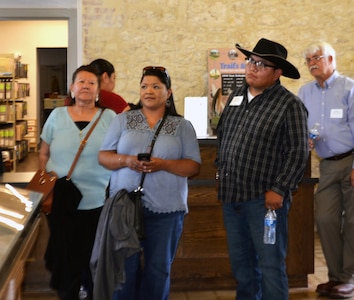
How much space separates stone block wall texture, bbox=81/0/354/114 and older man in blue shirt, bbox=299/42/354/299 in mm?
2128

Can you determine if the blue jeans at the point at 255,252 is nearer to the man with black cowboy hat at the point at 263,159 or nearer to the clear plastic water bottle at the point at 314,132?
the man with black cowboy hat at the point at 263,159

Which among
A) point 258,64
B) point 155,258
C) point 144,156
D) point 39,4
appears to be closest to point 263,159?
point 258,64

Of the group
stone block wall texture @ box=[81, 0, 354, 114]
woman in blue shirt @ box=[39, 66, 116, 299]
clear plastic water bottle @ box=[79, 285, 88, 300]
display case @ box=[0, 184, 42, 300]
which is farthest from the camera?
stone block wall texture @ box=[81, 0, 354, 114]

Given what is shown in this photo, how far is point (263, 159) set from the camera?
3246 millimetres

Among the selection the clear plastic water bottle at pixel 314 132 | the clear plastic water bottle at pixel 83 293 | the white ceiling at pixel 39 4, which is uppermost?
the white ceiling at pixel 39 4

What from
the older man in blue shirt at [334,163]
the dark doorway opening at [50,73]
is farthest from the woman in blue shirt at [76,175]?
the dark doorway opening at [50,73]

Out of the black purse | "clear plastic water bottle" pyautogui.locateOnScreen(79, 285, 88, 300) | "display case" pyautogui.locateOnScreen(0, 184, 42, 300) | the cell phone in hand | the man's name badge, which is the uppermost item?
the man's name badge

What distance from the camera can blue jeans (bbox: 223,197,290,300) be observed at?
3.29 meters

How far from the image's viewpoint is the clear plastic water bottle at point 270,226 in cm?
323

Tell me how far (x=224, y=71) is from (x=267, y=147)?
3.32 meters

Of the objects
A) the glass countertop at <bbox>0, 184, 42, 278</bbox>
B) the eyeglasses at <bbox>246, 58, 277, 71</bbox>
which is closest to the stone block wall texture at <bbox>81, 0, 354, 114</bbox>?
the eyeglasses at <bbox>246, 58, 277, 71</bbox>

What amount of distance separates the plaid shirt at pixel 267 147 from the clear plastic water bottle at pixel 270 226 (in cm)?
12

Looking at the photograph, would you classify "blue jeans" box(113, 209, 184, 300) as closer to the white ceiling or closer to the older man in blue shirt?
the older man in blue shirt

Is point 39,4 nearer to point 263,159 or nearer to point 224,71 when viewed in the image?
point 224,71
